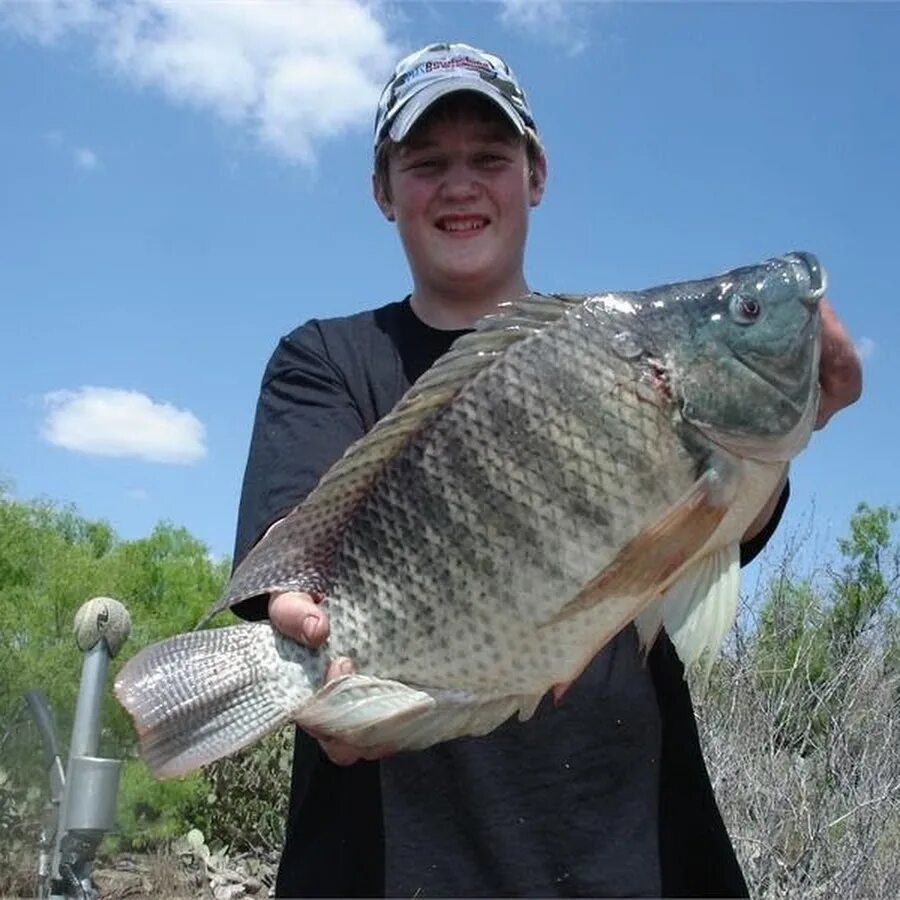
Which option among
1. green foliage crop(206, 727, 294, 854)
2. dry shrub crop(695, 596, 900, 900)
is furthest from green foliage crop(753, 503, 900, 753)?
green foliage crop(206, 727, 294, 854)

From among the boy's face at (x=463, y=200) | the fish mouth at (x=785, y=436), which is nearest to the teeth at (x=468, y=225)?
the boy's face at (x=463, y=200)

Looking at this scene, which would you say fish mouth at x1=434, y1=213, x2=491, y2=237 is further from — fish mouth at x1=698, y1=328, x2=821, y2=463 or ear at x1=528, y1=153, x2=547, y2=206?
fish mouth at x1=698, y1=328, x2=821, y2=463

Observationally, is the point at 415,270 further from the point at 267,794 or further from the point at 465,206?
the point at 267,794

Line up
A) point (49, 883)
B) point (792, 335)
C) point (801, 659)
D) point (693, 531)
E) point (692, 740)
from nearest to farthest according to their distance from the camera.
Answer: point (693, 531), point (792, 335), point (692, 740), point (49, 883), point (801, 659)

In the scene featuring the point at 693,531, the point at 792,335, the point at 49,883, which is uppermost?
the point at 792,335

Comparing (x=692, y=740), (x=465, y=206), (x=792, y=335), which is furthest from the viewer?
(x=465, y=206)

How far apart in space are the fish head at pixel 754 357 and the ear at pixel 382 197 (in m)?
1.18

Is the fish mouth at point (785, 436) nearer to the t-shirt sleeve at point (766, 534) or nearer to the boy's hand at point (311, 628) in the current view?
the t-shirt sleeve at point (766, 534)

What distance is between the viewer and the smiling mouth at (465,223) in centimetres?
312

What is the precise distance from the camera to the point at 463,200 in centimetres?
311

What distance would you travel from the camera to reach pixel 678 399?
7.47 ft

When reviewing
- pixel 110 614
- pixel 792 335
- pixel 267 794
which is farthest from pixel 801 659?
pixel 792 335

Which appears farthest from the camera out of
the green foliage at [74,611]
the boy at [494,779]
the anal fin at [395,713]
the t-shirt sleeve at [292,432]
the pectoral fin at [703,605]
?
the green foliage at [74,611]

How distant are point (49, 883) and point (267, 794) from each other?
5550 mm
